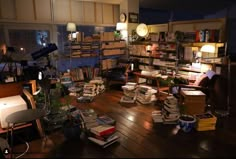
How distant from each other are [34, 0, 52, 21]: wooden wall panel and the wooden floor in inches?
121

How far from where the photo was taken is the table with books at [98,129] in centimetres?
→ 259

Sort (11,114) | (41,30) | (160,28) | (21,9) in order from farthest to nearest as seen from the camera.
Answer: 1. (160,28)
2. (41,30)
3. (21,9)
4. (11,114)

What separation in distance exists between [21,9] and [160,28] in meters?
3.40

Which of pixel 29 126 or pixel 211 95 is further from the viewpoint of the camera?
pixel 211 95

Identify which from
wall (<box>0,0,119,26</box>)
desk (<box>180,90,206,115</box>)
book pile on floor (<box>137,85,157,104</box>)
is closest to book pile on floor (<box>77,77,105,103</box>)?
book pile on floor (<box>137,85,157,104</box>)

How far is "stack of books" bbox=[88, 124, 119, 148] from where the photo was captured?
2551mm

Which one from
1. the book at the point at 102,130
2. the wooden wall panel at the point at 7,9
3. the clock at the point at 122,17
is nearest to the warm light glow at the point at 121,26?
the clock at the point at 122,17

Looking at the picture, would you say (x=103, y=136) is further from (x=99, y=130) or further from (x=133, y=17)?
(x=133, y=17)

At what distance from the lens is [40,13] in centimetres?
480

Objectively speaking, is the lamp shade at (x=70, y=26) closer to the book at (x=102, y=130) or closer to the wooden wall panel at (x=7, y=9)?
the wooden wall panel at (x=7, y=9)

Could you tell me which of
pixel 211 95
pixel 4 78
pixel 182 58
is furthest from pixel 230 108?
pixel 4 78

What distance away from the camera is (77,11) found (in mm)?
5355

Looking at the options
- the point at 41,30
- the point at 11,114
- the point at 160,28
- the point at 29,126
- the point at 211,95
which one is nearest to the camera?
the point at 11,114

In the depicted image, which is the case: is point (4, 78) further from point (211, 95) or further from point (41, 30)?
point (211, 95)
